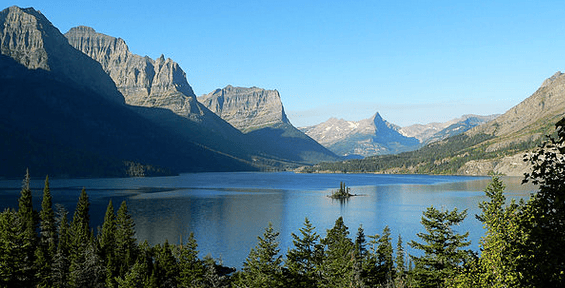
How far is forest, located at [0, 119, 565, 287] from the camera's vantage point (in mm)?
17234

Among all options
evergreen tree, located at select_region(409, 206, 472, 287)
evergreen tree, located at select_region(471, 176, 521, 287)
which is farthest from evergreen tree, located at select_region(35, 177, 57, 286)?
evergreen tree, located at select_region(471, 176, 521, 287)

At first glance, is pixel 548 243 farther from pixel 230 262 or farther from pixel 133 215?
pixel 133 215

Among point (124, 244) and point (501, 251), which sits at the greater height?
point (501, 251)

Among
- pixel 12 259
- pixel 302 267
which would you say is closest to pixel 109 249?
pixel 12 259

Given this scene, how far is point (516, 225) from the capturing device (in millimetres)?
22656

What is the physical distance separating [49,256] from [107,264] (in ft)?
46.8

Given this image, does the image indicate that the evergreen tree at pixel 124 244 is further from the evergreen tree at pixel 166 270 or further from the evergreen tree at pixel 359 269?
the evergreen tree at pixel 359 269

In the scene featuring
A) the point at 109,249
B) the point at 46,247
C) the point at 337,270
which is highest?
the point at 337,270

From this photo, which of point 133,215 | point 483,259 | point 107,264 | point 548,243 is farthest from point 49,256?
point 548,243

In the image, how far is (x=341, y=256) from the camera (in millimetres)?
66375

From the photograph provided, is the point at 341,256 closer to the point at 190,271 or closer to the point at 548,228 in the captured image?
the point at 190,271

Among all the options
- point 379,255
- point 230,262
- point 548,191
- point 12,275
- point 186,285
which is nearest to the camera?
point 548,191

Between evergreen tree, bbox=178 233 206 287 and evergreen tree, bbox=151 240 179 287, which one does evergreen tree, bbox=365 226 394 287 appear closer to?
evergreen tree, bbox=178 233 206 287

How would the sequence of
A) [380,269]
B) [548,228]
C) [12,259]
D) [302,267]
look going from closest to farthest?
1. [548,228]
2. [302,267]
3. [12,259]
4. [380,269]
